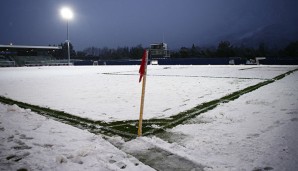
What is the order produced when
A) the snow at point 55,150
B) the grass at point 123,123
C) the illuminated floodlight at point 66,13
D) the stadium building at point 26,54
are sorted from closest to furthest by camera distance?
the snow at point 55,150 < the grass at point 123,123 < the illuminated floodlight at point 66,13 < the stadium building at point 26,54

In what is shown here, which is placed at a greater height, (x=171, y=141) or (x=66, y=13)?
(x=66, y=13)

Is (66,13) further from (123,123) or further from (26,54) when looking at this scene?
(123,123)

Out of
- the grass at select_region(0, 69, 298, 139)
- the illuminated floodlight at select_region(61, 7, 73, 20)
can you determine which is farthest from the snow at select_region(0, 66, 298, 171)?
the illuminated floodlight at select_region(61, 7, 73, 20)

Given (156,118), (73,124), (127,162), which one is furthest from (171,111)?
(127,162)

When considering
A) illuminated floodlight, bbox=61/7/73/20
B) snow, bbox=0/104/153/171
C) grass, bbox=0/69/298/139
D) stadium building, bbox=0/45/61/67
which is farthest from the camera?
stadium building, bbox=0/45/61/67

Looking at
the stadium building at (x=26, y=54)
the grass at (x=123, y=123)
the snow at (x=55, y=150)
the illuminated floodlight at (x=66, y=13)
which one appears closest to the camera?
the snow at (x=55, y=150)

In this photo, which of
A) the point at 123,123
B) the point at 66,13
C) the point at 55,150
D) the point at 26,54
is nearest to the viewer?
the point at 55,150

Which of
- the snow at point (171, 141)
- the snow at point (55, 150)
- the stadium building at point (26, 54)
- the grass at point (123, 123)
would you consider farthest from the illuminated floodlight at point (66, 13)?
the snow at point (55, 150)

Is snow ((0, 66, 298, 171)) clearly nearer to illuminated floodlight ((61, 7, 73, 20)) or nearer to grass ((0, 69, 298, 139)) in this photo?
grass ((0, 69, 298, 139))

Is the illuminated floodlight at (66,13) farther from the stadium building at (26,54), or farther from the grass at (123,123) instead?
the grass at (123,123)

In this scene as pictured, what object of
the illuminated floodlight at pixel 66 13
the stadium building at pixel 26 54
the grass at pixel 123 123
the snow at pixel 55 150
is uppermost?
the illuminated floodlight at pixel 66 13

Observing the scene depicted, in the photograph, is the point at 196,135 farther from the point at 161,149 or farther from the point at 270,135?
the point at 270,135

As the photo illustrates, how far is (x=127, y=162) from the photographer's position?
10.9ft

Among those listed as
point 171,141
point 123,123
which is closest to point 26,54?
point 123,123
